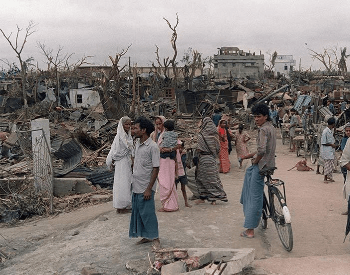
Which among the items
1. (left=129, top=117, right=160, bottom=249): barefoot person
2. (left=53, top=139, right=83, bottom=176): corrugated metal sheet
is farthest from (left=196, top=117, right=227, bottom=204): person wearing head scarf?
(left=53, top=139, right=83, bottom=176): corrugated metal sheet

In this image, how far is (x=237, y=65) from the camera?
5556 centimetres

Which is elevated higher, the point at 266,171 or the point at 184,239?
the point at 266,171

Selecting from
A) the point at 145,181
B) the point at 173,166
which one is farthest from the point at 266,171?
the point at 173,166

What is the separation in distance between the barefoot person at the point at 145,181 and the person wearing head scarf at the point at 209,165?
212cm

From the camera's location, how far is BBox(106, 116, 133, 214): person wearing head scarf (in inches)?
250

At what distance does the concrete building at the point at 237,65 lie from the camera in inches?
2180

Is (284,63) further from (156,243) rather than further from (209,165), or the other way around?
(156,243)

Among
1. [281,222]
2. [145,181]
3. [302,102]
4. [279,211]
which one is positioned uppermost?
[302,102]

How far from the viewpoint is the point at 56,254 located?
16.3 ft

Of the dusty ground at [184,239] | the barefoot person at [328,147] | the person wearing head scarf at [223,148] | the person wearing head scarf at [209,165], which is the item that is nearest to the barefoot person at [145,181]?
the dusty ground at [184,239]

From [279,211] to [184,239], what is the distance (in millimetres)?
1157

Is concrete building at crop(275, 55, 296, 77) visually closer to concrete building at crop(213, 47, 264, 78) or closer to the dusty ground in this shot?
concrete building at crop(213, 47, 264, 78)

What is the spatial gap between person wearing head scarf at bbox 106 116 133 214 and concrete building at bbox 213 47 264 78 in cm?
4924

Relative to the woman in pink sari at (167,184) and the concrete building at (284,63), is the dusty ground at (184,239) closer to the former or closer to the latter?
the woman in pink sari at (167,184)
